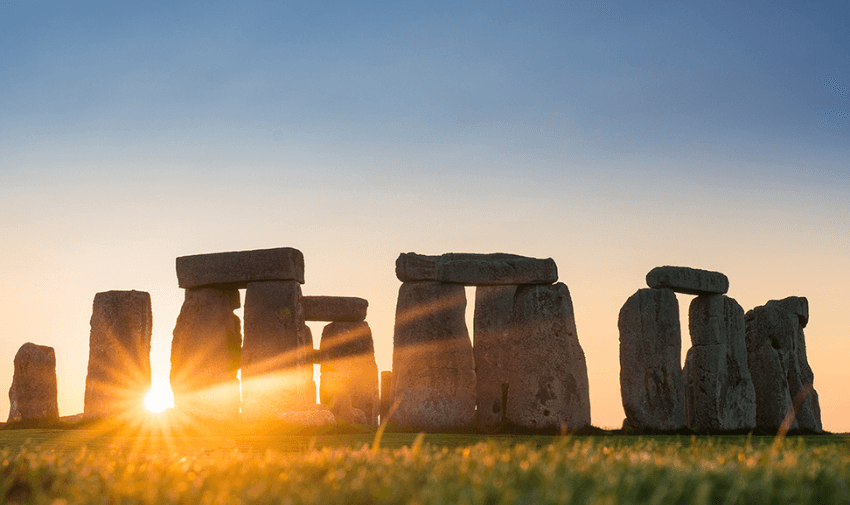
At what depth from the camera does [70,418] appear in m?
17.3

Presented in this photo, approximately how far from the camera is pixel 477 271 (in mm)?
16781

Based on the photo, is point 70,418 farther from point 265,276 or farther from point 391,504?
point 391,504

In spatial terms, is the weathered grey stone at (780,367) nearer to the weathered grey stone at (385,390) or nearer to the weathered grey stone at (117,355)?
the weathered grey stone at (385,390)

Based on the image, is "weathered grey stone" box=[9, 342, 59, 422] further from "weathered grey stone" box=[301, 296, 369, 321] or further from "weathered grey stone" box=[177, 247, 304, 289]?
"weathered grey stone" box=[301, 296, 369, 321]

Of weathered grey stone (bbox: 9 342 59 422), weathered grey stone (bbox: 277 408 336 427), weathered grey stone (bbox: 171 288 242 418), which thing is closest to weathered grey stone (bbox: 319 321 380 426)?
weathered grey stone (bbox: 171 288 242 418)

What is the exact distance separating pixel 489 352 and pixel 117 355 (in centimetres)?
805

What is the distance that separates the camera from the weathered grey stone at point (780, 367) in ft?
60.5

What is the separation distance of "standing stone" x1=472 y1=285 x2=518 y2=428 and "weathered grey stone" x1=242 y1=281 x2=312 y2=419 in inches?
152

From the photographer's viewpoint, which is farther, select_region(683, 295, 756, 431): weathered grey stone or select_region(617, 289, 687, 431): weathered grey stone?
select_region(683, 295, 756, 431): weathered grey stone

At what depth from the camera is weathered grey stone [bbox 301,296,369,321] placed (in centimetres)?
2292

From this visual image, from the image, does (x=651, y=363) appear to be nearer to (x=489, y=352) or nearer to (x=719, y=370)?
(x=719, y=370)

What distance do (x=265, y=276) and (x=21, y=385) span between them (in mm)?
6181

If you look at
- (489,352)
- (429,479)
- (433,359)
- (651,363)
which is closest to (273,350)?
(433,359)

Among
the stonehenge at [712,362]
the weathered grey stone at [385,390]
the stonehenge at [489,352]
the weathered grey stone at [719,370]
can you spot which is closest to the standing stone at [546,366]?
the stonehenge at [489,352]
